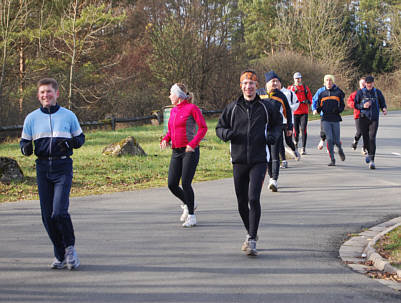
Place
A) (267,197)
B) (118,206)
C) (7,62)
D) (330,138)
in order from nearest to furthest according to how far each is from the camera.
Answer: (118,206), (267,197), (330,138), (7,62)

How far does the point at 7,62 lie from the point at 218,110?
37.1ft

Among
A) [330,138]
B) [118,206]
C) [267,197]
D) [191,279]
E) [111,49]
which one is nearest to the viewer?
[191,279]

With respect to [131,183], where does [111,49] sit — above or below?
above

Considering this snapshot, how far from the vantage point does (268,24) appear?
64188 mm

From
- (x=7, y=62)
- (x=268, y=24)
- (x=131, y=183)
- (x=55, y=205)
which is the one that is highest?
(x=268, y=24)

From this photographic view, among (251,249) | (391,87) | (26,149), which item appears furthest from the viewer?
(391,87)

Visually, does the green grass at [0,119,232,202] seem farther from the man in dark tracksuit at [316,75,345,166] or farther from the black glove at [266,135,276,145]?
the black glove at [266,135,276,145]

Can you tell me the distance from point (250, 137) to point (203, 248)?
4.43ft

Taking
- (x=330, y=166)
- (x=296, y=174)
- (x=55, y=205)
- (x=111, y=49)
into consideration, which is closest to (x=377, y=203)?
(x=296, y=174)

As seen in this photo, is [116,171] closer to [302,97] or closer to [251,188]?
[302,97]

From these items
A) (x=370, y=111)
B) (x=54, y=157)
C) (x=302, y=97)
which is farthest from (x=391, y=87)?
(x=54, y=157)

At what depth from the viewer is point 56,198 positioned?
5.80m

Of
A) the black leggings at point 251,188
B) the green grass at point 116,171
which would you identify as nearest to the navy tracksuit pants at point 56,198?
the black leggings at point 251,188

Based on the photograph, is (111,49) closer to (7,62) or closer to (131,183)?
(7,62)
